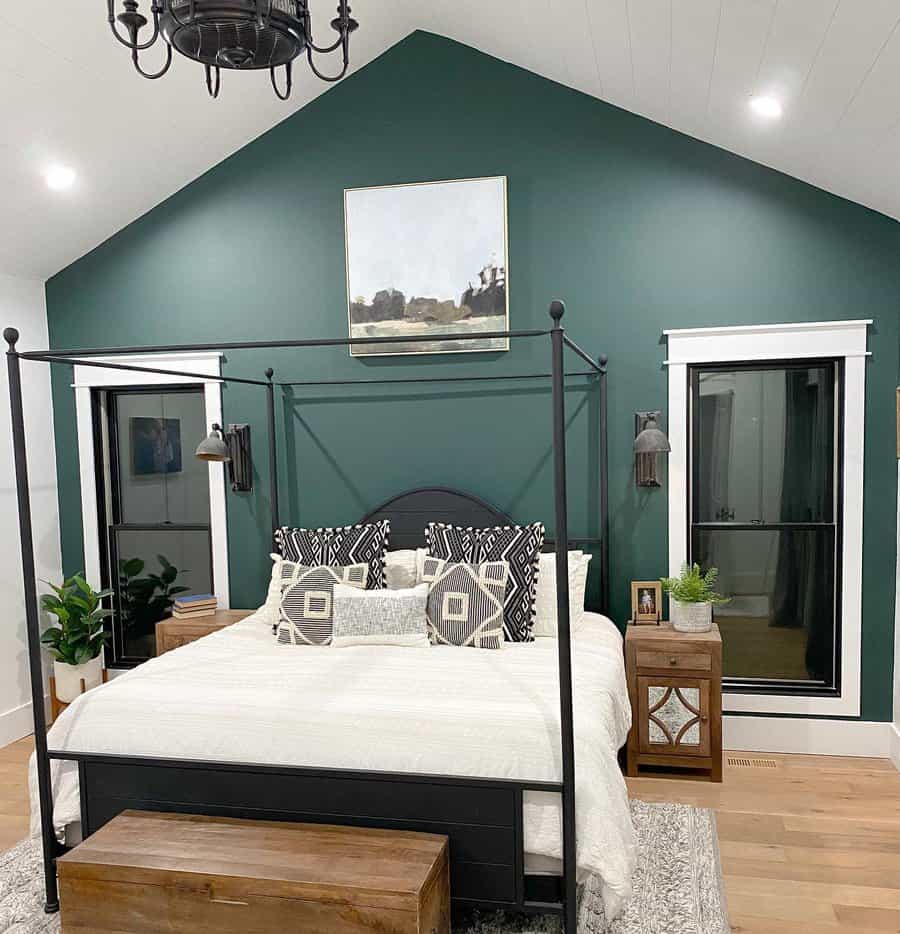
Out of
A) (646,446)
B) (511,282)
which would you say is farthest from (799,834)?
(511,282)

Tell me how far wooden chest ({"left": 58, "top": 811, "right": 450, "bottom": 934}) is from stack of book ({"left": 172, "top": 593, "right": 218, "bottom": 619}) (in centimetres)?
204

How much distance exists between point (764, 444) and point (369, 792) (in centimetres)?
274

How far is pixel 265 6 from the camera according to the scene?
6.30 feet

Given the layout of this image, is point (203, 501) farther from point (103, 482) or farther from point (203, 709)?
point (203, 709)

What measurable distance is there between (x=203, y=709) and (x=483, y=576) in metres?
1.37

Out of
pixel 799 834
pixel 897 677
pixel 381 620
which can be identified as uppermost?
pixel 381 620

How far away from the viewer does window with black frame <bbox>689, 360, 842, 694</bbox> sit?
14.3 ft

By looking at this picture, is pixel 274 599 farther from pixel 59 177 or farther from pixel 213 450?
pixel 59 177

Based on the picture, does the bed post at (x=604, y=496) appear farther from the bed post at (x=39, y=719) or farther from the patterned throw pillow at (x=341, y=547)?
the bed post at (x=39, y=719)

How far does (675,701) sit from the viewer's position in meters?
4.06

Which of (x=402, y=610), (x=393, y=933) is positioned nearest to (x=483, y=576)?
(x=402, y=610)

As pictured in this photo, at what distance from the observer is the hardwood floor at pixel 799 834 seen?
2.93m

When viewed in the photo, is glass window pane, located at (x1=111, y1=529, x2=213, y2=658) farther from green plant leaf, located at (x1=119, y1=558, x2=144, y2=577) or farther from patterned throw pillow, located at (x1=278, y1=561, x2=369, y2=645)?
patterned throw pillow, located at (x1=278, y1=561, x2=369, y2=645)

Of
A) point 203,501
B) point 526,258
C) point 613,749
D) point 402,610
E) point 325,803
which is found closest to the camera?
point 325,803
